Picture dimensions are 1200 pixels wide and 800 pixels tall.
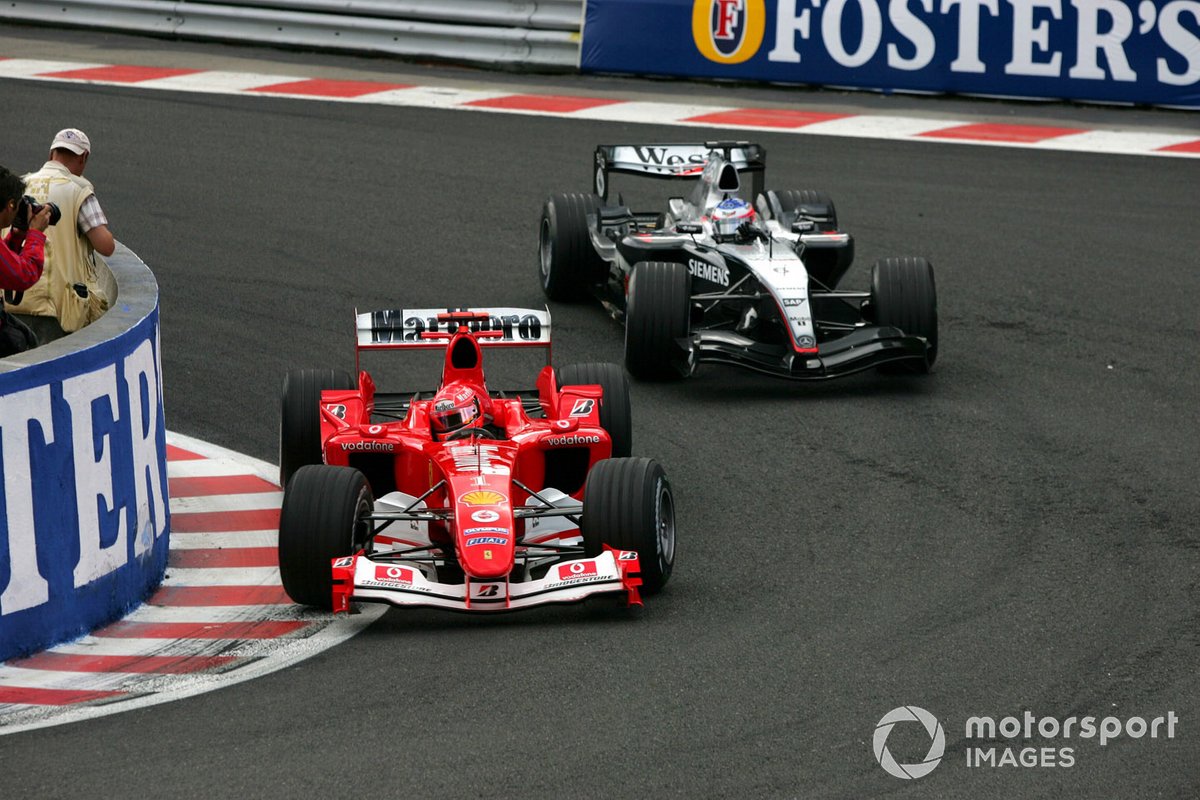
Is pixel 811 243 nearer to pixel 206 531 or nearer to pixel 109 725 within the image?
pixel 206 531

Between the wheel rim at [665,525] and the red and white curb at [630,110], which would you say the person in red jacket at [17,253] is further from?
the red and white curb at [630,110]

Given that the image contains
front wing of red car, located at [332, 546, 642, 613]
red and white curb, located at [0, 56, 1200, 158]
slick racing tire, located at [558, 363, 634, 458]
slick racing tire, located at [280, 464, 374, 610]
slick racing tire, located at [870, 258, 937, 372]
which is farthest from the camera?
red and white curb, located at [0, 56, 1200, 158]

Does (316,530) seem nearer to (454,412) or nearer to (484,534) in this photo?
(484,534)

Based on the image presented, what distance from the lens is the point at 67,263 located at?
900 cm

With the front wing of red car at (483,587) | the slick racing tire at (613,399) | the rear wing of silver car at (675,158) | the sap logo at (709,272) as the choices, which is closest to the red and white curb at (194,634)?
the front wing of red car at (483,587)

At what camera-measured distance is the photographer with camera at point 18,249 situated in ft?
25.0

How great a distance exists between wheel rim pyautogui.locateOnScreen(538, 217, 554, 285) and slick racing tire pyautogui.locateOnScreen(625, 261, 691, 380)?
2134 mm

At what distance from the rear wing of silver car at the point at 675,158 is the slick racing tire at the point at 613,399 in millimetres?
3856

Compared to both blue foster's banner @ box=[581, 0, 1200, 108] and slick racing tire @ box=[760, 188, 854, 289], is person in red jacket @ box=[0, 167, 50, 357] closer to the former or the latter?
slick racing tire @ box=[760, 188, 854, 289]

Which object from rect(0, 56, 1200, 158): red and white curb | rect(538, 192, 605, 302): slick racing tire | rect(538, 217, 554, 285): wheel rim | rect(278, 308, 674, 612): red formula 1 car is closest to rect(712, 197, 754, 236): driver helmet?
rect(538, 192, 605, 302): slick racing tire

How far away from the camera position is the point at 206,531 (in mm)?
8789

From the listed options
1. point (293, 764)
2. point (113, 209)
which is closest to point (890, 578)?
point (293, 764)

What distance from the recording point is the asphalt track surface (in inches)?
244

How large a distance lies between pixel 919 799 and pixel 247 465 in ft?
16.1
